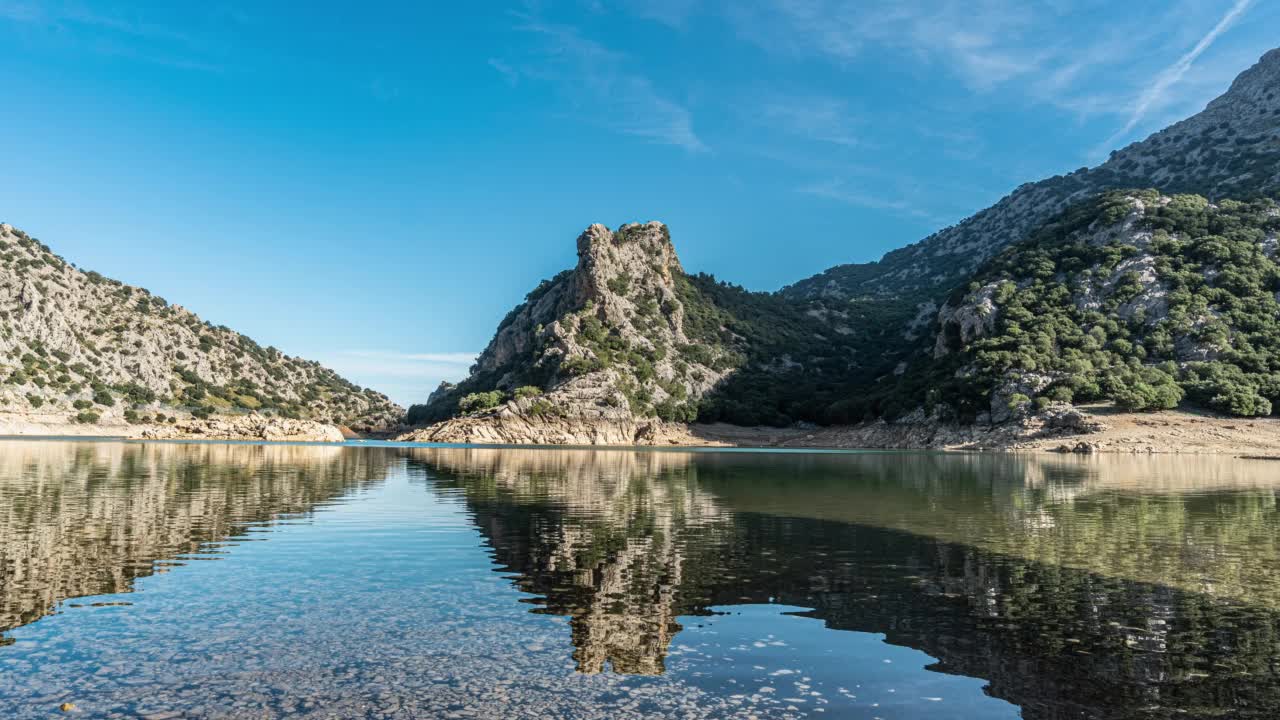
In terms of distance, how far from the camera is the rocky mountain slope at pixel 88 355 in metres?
148

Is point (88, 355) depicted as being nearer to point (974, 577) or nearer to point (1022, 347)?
point (1022, 347)

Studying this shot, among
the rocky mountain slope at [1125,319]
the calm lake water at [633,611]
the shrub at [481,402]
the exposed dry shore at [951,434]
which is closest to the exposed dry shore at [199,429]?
the exposed dry shore at [951,434]

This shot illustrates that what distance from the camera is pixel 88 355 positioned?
A: 543 feet

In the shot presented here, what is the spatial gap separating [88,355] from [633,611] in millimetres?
189232

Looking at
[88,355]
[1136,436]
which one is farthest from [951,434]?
[88,355]

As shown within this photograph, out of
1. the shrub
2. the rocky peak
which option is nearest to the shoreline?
the rocky peak

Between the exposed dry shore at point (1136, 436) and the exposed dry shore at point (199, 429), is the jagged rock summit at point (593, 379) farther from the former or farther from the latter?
the exposed dry shore at point (1136, 436)

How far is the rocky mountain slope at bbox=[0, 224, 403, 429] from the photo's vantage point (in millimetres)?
148000

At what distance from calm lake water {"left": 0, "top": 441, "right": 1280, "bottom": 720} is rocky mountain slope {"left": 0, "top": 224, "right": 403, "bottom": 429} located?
466 feet

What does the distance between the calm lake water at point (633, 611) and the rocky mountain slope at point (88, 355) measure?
142070 millimetres

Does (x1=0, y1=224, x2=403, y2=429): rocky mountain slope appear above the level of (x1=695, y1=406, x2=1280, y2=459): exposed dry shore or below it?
above

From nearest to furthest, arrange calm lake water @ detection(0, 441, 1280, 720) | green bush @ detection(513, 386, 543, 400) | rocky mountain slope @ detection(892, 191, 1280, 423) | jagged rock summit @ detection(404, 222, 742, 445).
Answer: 1. calm lake water @ detection(0, 441, 1280, 720)
2. rocky mountain slope @ detection(892, 191, 1280, 423)
3. jagged rock summit @ detection(404, 222, 742, 445)
4. green bush @ detection(513, 386, 543, 400)

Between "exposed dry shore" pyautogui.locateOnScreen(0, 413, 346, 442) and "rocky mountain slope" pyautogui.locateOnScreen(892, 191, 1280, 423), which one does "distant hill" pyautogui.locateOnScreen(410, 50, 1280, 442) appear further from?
"exposed dry shore" pyautogui.locateOnScreen(0, 413, 346, 442)

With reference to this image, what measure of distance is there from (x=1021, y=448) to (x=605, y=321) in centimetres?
10026
